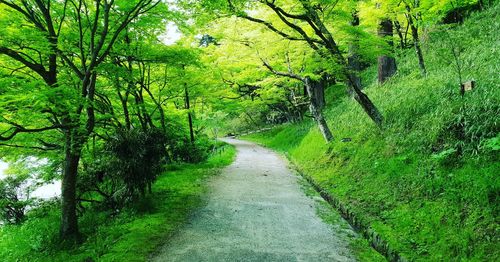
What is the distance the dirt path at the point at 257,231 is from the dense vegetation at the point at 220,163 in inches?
29.1

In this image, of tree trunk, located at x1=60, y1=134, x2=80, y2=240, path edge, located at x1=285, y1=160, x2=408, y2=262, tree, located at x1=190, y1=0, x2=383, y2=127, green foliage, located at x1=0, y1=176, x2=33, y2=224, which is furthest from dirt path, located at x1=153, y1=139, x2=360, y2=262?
green foliage, located at x1=0, y1=176, x2=33, y2=224

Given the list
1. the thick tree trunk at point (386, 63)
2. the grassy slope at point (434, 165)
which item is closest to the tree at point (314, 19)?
the grassy slope at point (434, 165)

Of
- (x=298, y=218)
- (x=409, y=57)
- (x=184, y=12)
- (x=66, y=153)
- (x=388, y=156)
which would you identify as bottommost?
(x=298, y=218)

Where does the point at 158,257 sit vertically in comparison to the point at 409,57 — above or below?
below

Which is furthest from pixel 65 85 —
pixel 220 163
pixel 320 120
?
pixel 320 120

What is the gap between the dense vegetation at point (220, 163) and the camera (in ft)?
19.1

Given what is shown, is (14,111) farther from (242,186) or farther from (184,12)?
(242,186)

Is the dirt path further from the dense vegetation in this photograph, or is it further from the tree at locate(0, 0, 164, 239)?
the tree at locate(0, 0, 164, 239)

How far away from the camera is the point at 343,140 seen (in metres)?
11.9

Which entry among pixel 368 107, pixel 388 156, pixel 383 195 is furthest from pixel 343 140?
pixel 383 195

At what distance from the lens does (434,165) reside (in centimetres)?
655

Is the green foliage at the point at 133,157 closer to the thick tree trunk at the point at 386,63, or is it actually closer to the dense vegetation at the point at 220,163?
the dense vegetation at the point at 220,163

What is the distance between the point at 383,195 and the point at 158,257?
4.82m

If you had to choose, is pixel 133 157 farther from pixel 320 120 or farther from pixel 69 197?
pixel 320 120
